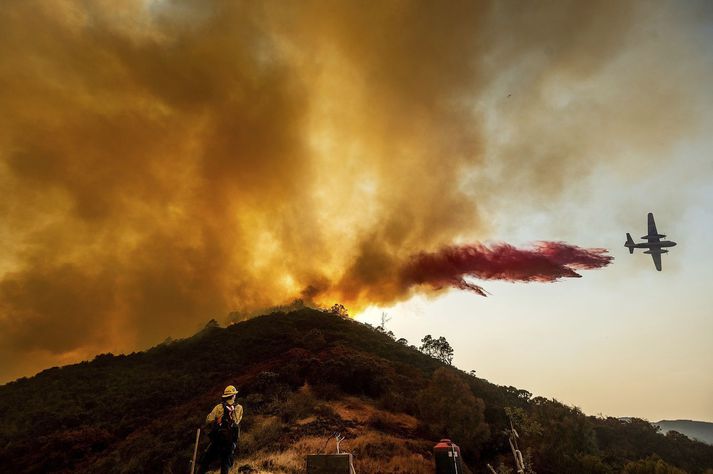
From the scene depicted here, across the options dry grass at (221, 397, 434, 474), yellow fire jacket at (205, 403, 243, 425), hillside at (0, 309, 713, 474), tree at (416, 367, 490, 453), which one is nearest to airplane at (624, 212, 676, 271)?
hillside at (0, 309, 713, 474)

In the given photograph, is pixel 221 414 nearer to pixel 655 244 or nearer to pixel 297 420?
pixel 297 420

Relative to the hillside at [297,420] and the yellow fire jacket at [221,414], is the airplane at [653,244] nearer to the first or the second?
the hillside at [297,420]

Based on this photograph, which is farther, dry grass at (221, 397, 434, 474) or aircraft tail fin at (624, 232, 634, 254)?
aircraft tail fin at (624, 232, 634, 254)

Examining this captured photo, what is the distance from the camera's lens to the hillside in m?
21.4

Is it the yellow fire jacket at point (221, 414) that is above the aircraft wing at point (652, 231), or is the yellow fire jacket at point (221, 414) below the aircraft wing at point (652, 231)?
below

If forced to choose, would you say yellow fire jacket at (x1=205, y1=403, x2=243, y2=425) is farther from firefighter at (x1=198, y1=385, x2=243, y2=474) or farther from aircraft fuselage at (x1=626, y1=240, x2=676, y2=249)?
aircraft fuselage at (x1=626, y1=240, x2=676, y2=249)

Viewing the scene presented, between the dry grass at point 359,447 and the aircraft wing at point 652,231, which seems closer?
the dry grass at point 359,447

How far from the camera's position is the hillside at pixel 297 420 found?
21.4 meters

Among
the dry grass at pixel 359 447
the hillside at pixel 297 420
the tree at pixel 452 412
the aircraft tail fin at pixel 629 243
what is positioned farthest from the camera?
the aircraft tail fin at pixel 629 243

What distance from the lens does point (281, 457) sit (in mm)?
17266

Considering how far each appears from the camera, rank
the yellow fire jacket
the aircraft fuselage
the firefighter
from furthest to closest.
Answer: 1. the aircraft fuselage
2. the yellow fire jacket
3. the firefighter

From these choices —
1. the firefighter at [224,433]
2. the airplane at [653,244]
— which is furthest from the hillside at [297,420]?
the airplane at [653,244]

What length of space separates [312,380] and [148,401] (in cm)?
1776

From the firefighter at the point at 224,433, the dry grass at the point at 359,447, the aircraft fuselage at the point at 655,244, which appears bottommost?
the dry grass at the point at 359,447
